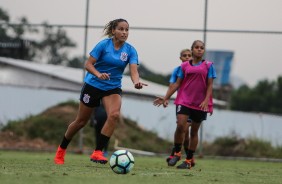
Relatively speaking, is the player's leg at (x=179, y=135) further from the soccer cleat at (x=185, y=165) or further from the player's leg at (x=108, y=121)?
the player's leg at (x=108, y=121)

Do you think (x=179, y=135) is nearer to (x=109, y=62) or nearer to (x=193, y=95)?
(x=193, y=95)

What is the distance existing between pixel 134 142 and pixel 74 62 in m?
4.59

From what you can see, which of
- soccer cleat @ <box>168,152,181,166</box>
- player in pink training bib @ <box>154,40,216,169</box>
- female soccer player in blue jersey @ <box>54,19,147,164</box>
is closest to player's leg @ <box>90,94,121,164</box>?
female soccer player in blue jersey @ <box>54,19,147,164</box>

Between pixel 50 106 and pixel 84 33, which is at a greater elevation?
pixel 84 33

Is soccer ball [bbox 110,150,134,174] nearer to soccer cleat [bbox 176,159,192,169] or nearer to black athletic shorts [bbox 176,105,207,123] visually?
soccer cleat [bbox 176,159,192,169]

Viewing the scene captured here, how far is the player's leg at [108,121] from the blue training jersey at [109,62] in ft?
0.55

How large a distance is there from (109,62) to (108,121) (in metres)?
0.79

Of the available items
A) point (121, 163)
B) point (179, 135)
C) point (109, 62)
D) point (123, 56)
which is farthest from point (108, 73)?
point (179, 135)

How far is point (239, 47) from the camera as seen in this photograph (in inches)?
685

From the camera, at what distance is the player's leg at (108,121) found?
30.8 ft

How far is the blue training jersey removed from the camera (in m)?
9.59

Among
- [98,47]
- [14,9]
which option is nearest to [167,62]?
[14,9]

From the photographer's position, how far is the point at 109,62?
9609 millimetres

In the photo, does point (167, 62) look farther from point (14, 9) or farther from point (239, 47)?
point (14, 9)
